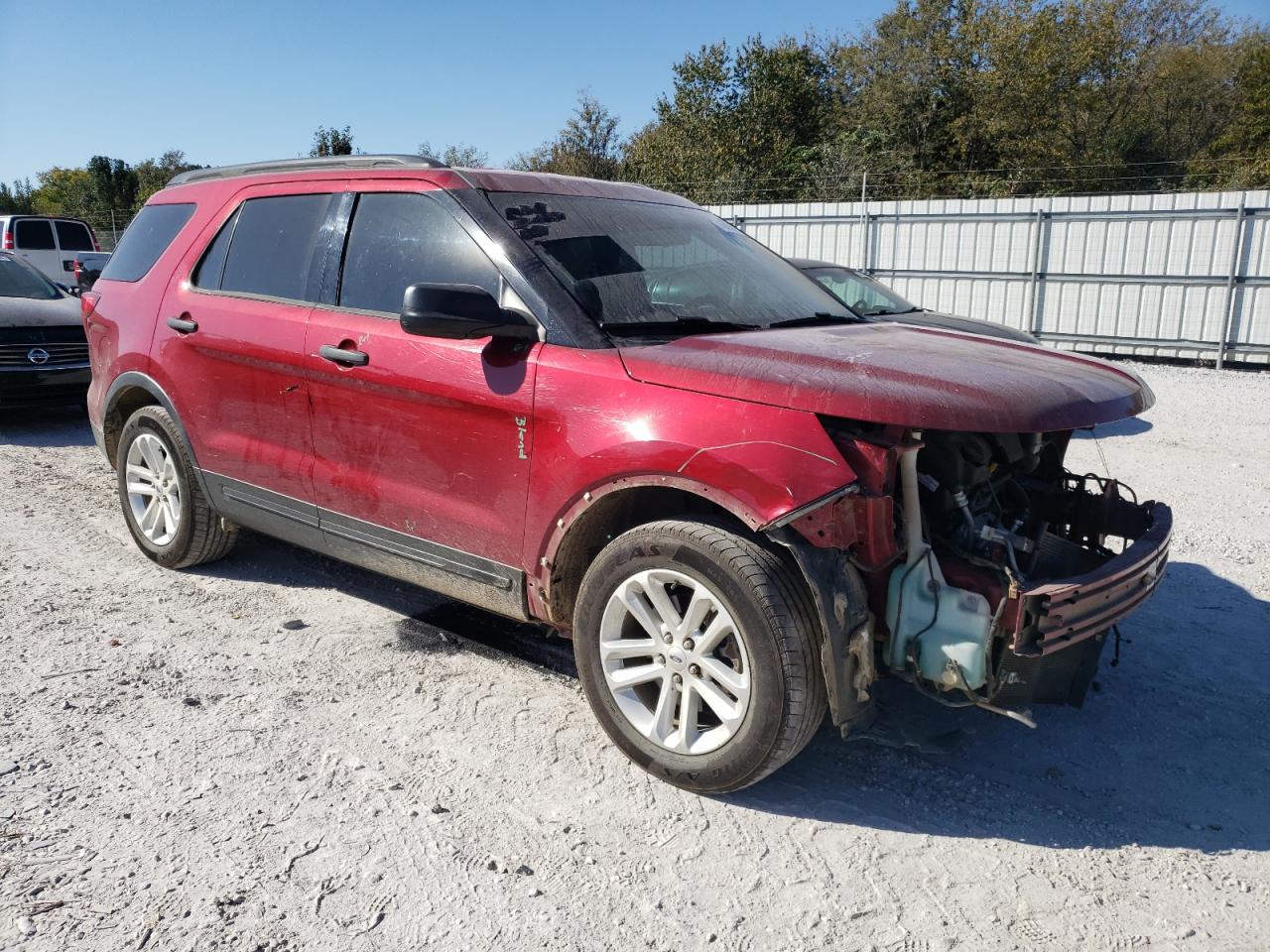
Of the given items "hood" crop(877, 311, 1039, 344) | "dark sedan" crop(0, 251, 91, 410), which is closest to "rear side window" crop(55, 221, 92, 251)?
"dark sedan" crop(0, 251, 91, 410)

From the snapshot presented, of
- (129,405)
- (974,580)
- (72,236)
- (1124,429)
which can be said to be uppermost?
(72,236)

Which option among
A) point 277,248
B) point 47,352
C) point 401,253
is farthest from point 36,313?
point 401,253

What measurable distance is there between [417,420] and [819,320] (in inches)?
66.1

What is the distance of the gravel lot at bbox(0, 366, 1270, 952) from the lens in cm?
242

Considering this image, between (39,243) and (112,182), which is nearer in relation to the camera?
(39,243)

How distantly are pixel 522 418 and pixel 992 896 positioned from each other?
1991 mm

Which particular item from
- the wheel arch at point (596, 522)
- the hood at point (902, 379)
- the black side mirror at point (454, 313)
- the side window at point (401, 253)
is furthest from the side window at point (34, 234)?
the hood at point (902, 379)

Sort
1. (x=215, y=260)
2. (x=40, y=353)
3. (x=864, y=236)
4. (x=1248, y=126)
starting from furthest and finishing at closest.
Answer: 1. (x=1248, y=126)
2. (x=864, y=236)
3. (x=40, y=353)
4. (x=215, y=260)

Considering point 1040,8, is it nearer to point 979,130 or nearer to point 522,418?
point 979,130

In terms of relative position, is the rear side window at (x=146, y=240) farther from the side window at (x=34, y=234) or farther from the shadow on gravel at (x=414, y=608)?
the side window at (x=34, y=234)

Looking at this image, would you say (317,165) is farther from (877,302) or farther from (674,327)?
(877,302)

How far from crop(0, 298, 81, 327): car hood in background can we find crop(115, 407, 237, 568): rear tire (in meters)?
4.63

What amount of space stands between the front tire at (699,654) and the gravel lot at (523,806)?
8.0 inches

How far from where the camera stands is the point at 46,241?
19812mm
